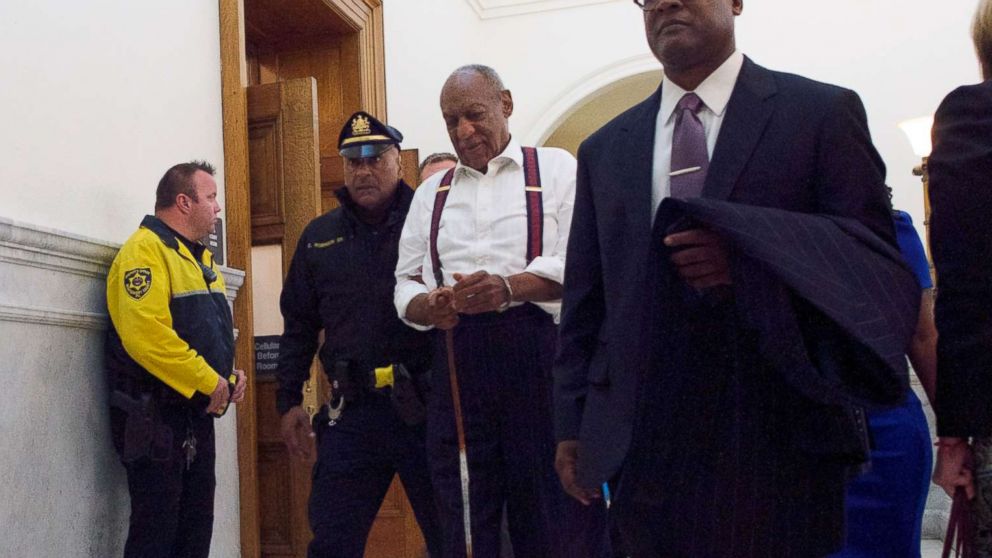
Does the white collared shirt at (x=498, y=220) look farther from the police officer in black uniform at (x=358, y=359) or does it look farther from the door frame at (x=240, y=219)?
the door frame at (x=240, y=219)

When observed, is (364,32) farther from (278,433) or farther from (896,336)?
(896,336)

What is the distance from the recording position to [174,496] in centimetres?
388

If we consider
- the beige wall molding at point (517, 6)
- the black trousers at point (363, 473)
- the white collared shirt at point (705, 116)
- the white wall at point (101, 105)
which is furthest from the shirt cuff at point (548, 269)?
the beige wall molding at point (517, 6)

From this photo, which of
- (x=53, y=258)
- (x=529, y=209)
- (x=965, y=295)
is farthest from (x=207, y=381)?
(x=965, y=295)

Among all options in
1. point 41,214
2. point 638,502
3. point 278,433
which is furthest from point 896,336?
point 278,433

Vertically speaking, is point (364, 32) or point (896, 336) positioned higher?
point (364, 32)

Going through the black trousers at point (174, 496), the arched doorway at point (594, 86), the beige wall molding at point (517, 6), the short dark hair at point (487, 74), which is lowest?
the black trousers at point (174, 496)

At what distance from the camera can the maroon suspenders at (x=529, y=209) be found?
2900 millimetres

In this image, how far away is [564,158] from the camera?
3016 mm

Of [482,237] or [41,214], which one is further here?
[41,214]

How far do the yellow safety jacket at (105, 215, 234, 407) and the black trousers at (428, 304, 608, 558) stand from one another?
1.42 m

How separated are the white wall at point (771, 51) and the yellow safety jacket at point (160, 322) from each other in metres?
4.21

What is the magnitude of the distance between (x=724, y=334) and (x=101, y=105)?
10.9 ft

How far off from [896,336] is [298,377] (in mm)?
2527
